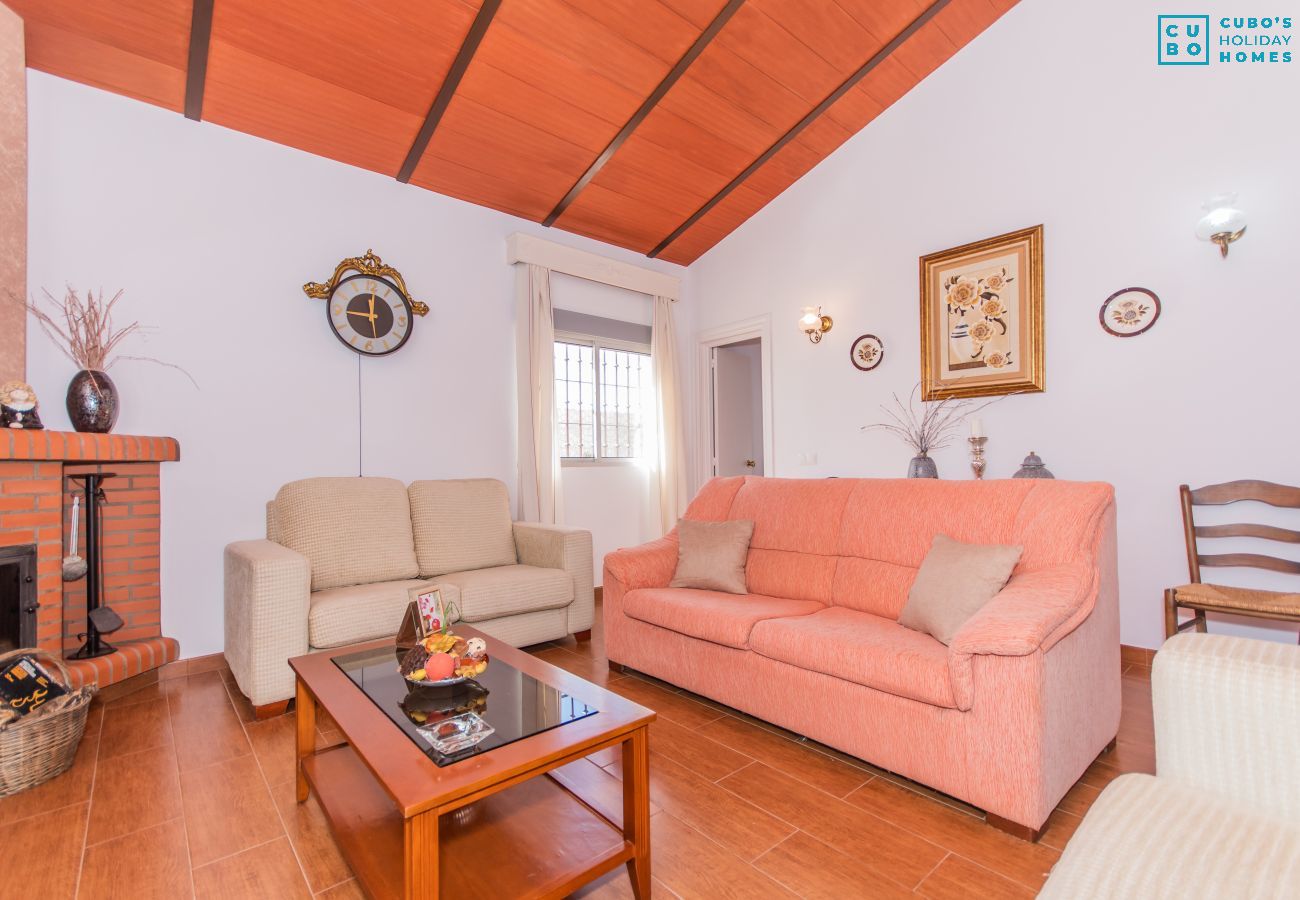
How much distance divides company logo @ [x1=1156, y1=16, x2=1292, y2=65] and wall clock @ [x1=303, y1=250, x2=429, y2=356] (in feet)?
13.7

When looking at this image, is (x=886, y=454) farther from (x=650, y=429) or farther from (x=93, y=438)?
(x=93, y=438)

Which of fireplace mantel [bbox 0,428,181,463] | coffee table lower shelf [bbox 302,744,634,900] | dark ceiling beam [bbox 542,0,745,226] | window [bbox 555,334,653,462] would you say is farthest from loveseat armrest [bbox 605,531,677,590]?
dark ceiling beam [bbox 542,0,745,226]

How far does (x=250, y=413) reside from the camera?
3236mm

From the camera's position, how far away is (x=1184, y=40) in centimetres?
294

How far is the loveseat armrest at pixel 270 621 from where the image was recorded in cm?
246

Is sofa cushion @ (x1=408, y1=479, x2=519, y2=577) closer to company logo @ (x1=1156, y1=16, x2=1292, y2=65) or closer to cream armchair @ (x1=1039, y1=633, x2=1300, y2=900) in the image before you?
cream armchair @ (x1=1039, y1=633, x2=1300, y2=900)

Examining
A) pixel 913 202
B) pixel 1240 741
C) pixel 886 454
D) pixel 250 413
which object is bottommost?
pixel 1240 741

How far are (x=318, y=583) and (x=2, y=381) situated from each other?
4.83ft

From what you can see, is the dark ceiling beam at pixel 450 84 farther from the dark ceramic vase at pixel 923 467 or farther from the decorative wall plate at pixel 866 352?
the dark ceramic vase at pixel 923 467

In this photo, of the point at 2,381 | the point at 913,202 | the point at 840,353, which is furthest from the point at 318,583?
the point at 913,202

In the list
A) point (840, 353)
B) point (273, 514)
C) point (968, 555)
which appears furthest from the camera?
point (840, 353)

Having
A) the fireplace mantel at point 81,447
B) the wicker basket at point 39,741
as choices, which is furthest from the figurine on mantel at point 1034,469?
the fireplace mantel at point 81,447

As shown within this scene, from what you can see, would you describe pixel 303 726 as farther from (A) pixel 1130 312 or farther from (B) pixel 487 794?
(A) pixel 1130 312

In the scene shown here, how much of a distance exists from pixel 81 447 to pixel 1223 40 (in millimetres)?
5353
